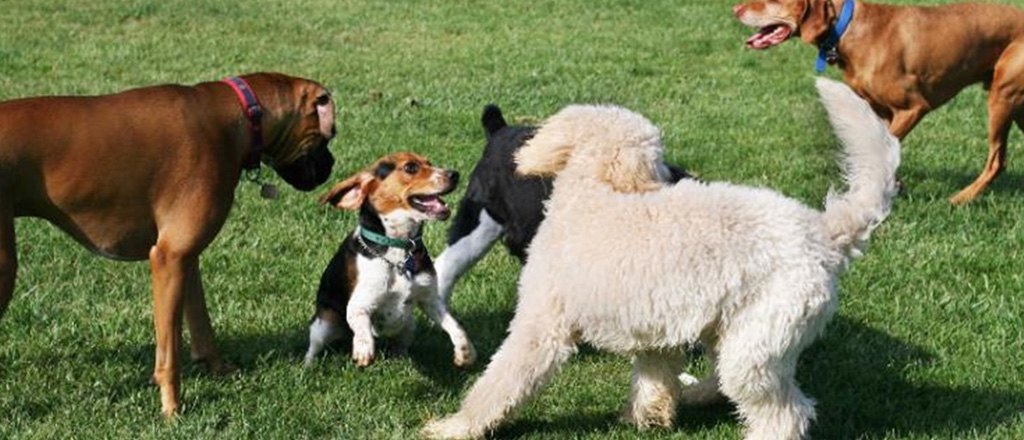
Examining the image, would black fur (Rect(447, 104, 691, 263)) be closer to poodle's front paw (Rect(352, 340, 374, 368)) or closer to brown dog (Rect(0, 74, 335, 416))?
poodle's front paw (Rect(352, 340, 374, 368))

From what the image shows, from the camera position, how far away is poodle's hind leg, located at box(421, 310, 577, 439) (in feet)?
16.0

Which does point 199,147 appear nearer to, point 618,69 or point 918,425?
point 918,425

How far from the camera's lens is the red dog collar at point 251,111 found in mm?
5438

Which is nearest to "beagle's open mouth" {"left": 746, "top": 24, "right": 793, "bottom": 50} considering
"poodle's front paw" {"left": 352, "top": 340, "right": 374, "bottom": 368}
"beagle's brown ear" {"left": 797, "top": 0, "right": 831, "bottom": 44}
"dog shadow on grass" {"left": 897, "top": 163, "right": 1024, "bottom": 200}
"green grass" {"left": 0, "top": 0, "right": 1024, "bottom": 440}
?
"beagle's brown ear" {"left": 797, "top": 0, "right": 831, "bottom": 44}

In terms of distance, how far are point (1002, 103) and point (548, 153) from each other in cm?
547

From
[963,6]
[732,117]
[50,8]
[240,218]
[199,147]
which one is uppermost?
[199,147]

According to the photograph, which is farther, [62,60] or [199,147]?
[62,60]

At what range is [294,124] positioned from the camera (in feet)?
18.5

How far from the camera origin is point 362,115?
1110cm

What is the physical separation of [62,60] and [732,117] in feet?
21.6

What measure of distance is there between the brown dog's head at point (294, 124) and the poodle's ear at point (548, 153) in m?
1.03

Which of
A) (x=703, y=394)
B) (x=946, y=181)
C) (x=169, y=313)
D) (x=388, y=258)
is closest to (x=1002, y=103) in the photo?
(x=946, y=181)

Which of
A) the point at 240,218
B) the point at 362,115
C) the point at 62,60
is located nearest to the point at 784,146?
the point at 362,115

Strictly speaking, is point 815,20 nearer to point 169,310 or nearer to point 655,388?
point 655,388
